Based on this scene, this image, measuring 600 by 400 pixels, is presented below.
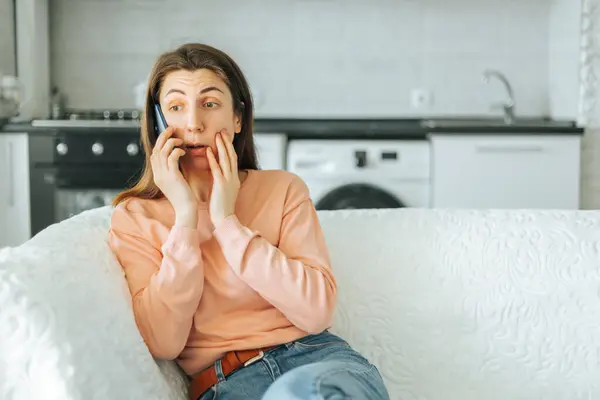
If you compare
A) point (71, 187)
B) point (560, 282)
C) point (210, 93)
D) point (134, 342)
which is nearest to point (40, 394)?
point (134, 342)

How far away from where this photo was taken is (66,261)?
1.24 meters

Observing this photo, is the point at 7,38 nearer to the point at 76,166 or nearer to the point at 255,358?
the point at 76,166

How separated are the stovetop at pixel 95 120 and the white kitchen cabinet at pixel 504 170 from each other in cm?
150

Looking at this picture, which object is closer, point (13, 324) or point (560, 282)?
point (13, 324)

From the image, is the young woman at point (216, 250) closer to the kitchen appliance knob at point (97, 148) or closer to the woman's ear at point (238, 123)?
the woman's ear at point (238, 123)

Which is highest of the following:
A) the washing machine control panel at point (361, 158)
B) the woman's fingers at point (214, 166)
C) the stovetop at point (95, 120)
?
the stovetop at point (95, 120)

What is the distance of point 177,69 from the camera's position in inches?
57.6

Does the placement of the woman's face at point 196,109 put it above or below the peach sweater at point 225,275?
above

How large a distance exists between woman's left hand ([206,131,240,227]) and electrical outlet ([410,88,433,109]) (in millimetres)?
2924

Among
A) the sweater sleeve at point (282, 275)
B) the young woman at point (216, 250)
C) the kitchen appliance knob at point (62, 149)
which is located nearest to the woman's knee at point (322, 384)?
the young woman at point (216, 250)

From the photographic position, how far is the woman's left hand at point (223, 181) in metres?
1.37

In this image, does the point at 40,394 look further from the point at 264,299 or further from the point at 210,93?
the point at 210,93

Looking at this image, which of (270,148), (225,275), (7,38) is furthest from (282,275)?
(7,38)

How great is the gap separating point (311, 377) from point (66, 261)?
483 millimetres
